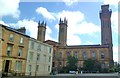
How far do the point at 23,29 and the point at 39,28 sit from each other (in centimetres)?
3576

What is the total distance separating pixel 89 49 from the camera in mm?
67688

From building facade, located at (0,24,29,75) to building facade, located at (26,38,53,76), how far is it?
61.9 inches

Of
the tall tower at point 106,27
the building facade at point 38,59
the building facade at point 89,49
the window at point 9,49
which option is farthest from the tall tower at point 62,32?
the window at point 9,49

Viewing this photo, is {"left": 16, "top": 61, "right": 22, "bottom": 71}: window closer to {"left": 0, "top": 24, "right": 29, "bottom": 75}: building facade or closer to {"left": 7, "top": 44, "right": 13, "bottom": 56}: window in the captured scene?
{"left": 0, "top": 24, "right": 29, "bottom": 75}: building facade

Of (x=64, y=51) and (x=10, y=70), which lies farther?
(x=64, y=51)

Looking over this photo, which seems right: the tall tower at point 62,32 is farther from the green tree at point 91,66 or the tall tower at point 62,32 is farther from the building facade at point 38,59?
the building facade at point 38,59

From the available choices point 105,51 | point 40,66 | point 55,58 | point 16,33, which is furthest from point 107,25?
point 16,33

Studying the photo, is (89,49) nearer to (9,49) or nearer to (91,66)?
(91,66)

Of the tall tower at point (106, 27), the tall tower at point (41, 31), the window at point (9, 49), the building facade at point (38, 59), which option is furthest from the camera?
the tall tower at point (41, 31)

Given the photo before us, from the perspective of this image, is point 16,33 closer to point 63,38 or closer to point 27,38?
point 27,38

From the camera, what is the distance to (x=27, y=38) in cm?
3631

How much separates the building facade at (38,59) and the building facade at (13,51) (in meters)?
1.57

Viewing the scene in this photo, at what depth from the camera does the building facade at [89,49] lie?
6550 cm

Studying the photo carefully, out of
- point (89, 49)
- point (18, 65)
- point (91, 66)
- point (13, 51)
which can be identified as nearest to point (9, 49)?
point (13, 51)
